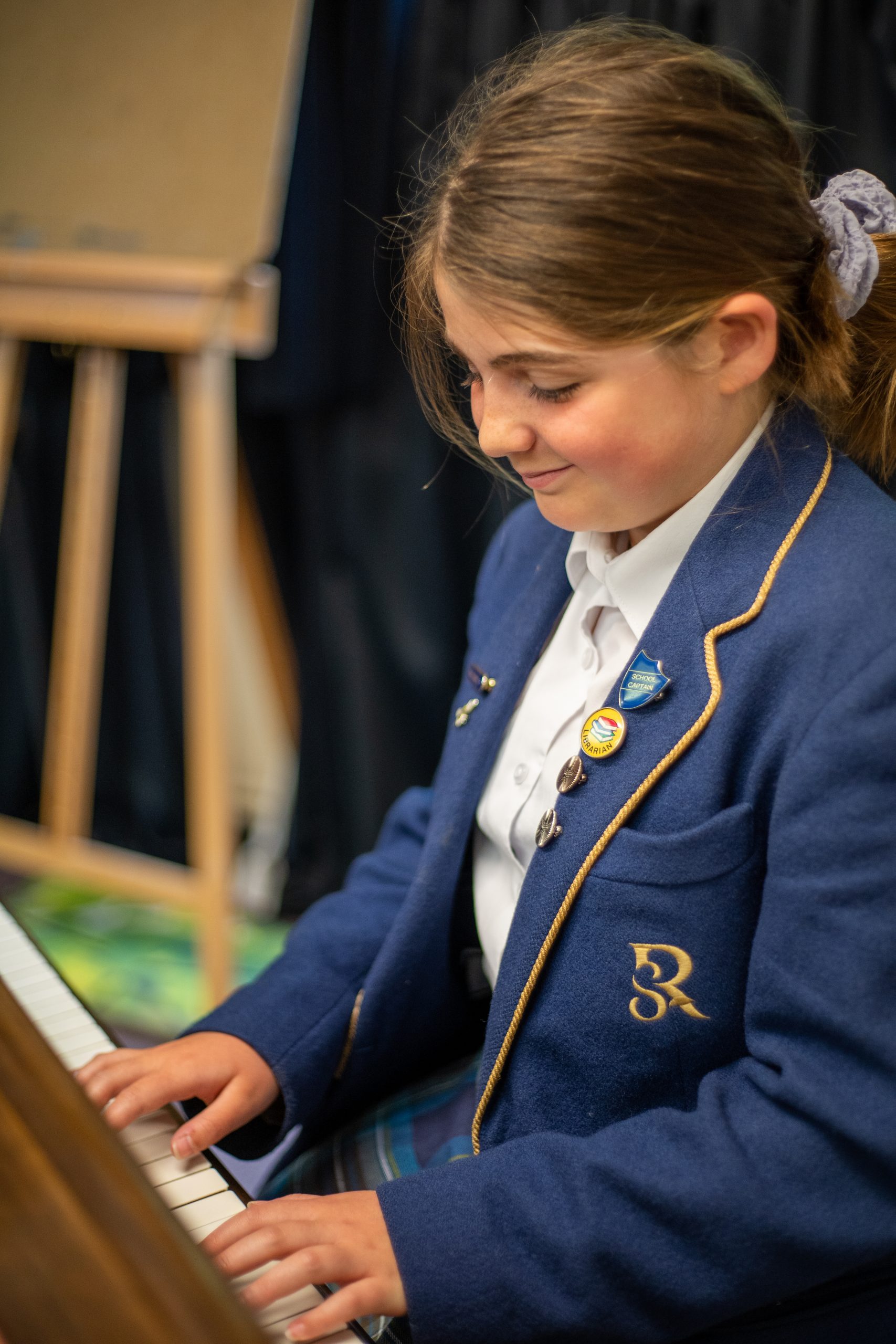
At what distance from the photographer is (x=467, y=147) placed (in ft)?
2.87

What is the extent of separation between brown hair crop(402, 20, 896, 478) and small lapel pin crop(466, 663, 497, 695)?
1.20 feet

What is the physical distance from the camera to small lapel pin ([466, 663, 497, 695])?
108 centimetres

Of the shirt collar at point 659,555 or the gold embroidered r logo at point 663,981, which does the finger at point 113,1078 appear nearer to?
the gold embroidered r logo at point 663,981

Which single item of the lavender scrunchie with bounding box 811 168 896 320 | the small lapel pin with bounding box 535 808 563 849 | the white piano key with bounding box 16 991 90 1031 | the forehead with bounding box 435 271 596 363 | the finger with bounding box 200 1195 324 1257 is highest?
the lavender scrunchie with bounding box 811 168 896 320

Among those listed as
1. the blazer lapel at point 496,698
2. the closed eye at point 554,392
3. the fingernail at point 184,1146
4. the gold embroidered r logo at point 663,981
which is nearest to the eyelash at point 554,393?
the closed eye at point 554,392

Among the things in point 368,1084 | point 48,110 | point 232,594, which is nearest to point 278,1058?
point 368,1084

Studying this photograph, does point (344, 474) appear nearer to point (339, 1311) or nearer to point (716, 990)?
point (716, 990)

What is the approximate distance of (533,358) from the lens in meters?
0.81

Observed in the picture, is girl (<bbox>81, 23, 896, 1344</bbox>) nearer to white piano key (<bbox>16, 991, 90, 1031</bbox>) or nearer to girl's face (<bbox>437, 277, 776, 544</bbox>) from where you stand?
girl's face (<bbox>437, 277, 776, 544</bbox>)

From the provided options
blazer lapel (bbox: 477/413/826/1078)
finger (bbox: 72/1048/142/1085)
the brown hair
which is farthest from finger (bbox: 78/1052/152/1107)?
the brown hair

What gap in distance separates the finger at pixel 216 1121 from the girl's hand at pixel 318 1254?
0.10 m

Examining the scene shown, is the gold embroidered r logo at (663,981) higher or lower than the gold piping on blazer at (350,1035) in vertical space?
higher

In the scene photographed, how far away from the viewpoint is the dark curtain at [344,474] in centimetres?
153

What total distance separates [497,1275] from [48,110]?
181 centimetres
